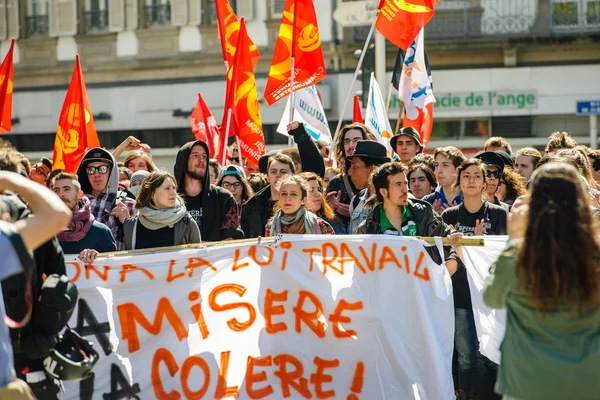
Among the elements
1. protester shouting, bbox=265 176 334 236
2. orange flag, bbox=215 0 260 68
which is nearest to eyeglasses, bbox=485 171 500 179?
protester shouting, bbox=265 176 334 236

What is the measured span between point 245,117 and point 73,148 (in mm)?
1872

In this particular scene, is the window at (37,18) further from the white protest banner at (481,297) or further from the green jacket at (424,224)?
the white protest banner at (481,297)

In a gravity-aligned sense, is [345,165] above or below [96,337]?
above

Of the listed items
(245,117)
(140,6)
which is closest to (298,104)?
(245,117)

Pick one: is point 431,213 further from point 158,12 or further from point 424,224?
point 158,12

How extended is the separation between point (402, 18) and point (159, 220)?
16.2 ft

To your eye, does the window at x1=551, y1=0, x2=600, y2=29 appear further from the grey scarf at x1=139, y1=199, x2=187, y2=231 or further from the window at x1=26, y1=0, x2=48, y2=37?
the grey scarf at x1=139, y1=199, x2=187, y2=231

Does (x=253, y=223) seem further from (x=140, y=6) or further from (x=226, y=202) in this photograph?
(x=140, y=6)

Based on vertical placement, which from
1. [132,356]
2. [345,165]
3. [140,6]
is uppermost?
[140,6]

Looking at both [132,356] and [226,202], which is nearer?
[132,356]

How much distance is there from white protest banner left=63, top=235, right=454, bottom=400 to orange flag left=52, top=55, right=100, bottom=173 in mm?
4620

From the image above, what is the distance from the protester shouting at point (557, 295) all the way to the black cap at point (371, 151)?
3839mm

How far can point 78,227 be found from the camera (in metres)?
6.60

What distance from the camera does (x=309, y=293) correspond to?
21.4ft
